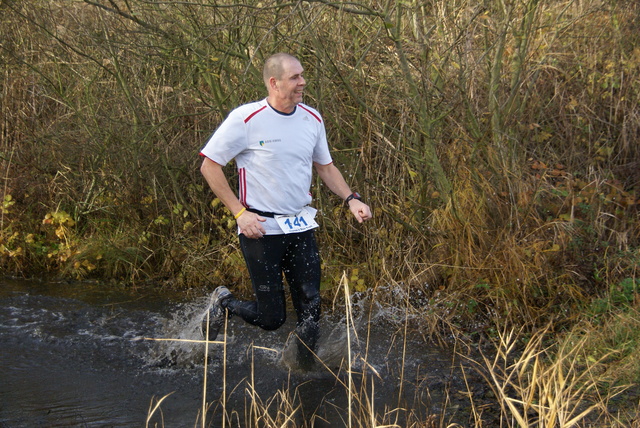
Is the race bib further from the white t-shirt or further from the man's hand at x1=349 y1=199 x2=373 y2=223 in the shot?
the man's hand at x1=349 y1=199 x2=373 y2=223

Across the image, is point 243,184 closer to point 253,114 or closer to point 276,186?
point 276,186

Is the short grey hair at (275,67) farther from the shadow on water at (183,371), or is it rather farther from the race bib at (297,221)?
the shadow on water at (183,371)

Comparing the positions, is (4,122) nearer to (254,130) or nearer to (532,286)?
(254,130)

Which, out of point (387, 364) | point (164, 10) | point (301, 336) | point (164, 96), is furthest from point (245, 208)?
point (164, 96)

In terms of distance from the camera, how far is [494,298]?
6.35 metres

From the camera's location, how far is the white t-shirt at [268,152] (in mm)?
4707

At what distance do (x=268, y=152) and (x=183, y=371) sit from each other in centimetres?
182

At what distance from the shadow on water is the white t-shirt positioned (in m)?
0.95

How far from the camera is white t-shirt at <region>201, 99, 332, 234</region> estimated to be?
4.71 meters

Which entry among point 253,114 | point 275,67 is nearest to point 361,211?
point 253,114

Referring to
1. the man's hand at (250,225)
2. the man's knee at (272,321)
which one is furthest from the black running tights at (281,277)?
the man's hand at (250,225)

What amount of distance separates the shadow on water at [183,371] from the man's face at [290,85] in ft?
4.86

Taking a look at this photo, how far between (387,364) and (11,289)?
4347mm

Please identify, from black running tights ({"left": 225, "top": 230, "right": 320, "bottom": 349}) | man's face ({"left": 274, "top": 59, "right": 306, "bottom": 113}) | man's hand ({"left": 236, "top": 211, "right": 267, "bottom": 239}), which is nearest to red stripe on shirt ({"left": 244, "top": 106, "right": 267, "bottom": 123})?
man's face ({"left": 274, "top": 59, "right": 306, "bottom": 113})
